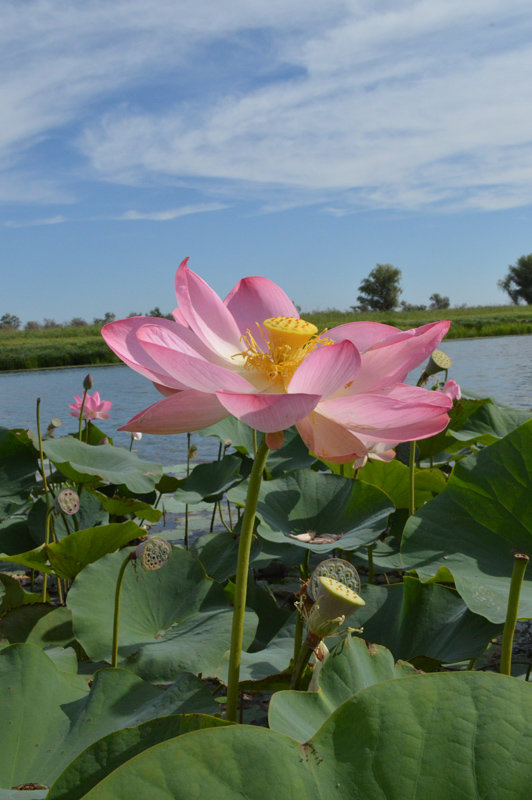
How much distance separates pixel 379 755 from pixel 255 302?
500mm

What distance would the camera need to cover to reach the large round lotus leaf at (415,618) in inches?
32.8

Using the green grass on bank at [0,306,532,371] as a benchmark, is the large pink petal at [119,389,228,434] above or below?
below

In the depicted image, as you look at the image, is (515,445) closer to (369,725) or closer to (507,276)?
(369,725)

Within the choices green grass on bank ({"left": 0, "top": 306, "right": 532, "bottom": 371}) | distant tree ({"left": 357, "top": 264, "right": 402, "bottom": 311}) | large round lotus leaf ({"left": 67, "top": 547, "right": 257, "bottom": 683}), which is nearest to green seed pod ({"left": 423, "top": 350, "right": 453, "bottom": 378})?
large round lotus leaf ({"left": 67, "top": 547, "right": 257, "bottom": 683})

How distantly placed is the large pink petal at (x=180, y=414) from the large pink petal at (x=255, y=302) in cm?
22

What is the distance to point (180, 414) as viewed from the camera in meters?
0.50

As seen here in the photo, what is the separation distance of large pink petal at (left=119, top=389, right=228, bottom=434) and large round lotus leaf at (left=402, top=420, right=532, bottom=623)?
45cm

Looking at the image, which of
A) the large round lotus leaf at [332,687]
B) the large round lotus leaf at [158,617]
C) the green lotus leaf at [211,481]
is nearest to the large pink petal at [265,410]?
the large round lotus leaf at [332,687]

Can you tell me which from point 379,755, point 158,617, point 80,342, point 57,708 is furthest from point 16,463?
A: point 80,342

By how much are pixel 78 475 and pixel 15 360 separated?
63.7 ft

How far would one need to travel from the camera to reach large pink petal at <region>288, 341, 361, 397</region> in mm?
472

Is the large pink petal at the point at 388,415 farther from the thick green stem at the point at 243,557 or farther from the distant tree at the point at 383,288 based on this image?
the distant tree at the point at 383,288

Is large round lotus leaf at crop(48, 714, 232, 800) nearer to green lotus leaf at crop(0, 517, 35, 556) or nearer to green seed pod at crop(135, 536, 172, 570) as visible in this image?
green seed pod at crop(135, 536, 172, 570)

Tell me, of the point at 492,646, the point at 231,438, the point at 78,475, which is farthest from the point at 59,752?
the point at 231,438
